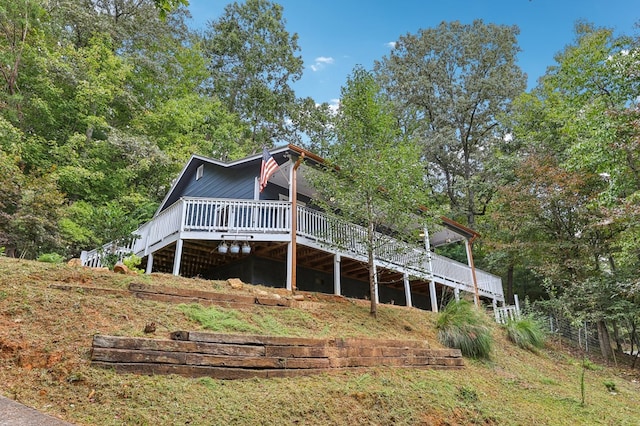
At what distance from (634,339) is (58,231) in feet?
63.7

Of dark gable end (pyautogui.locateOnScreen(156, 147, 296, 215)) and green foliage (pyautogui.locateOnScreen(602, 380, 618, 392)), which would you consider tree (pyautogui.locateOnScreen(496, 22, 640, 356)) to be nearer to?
green foliage (pyautogui.locateOnScreen(602, 380, 618, 392))

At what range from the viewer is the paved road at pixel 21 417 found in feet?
8.18

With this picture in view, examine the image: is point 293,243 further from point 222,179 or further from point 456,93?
point 456,93

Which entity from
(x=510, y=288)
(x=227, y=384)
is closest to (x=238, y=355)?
(x=227, y=384)

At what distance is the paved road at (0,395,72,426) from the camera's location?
2.49 meters

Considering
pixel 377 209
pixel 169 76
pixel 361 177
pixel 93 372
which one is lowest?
pixel 93 372

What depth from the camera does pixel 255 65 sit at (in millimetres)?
27453

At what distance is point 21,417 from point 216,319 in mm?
2970

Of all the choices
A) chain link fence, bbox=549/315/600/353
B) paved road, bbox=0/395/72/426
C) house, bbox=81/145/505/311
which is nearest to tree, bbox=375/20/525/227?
chain link fence, bbox=549/315/600/353

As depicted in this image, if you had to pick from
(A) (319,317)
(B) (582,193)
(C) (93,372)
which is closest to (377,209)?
(A) (319,317)

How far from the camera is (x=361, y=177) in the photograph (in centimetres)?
899

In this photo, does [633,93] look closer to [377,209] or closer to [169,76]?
A: [377,209]

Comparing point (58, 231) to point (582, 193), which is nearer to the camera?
point (58, 231)

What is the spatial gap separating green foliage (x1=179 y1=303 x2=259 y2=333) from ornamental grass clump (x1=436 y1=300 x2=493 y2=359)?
173 inches
